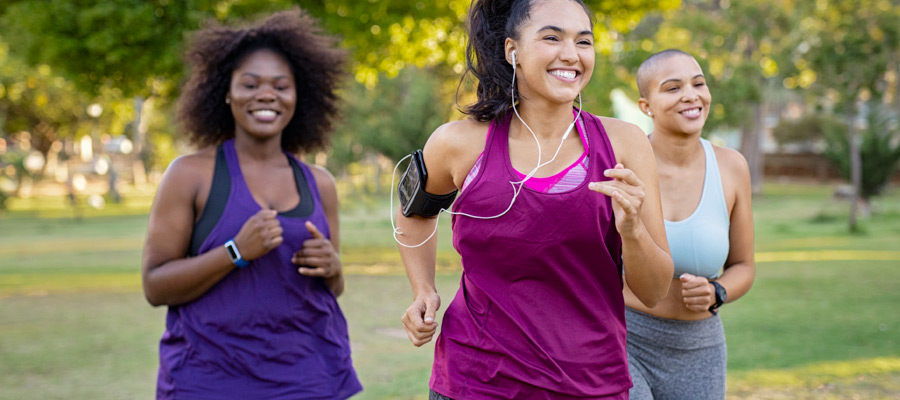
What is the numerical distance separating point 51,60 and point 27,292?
3635mm

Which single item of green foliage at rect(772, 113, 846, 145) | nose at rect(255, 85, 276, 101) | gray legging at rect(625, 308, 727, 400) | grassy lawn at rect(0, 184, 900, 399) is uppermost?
nose at rect(255, 85, 276, 101)

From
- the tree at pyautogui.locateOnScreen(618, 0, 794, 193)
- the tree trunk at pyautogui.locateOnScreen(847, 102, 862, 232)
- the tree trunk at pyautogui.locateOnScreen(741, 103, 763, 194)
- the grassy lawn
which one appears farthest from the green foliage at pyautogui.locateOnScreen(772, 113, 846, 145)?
the grassy lawn

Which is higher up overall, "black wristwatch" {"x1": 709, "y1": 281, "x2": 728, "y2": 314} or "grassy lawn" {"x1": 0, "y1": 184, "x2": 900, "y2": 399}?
"black wristwatch" {"x1": 709, "y1": 281, "x2": 728, "y2": 314}

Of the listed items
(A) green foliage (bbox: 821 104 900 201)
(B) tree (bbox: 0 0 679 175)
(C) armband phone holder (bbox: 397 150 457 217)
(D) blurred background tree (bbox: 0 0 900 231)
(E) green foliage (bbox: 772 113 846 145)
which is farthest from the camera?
(E) green foliage (bbox: 772 113 846 145)

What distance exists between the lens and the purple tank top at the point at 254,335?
329 centimetres

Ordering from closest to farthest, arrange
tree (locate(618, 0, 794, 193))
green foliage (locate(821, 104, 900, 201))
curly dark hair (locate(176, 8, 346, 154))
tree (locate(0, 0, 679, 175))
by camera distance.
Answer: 1. curly dark hair (locate(176, 8, 346, 154))
2. tree (locate(0, 0, 679, 175))
3. green foliage (locate(821, 104, 900, 201))
4. tree (locate(618, 0, 794, 193))

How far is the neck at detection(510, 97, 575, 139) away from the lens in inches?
96.7

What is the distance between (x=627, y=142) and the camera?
7.92ft

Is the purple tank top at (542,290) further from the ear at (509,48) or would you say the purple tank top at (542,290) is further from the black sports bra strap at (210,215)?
the black sports bra strap at (210,215)

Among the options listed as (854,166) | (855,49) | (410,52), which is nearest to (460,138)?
(410,52)

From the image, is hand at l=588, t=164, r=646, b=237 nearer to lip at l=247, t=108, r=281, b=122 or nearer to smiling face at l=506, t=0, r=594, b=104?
smiling face at l=506, t=0, r=594, b=104

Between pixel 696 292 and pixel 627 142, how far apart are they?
94cm

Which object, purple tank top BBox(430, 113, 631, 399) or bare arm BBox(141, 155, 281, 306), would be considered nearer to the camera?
purple tank top BBox(430, 113, 631, 399)

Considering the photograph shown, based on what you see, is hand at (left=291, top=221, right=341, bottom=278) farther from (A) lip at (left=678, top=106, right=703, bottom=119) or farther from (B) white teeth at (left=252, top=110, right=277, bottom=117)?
(A) lip at (left=678, top=106, right=703, bottom=119)
